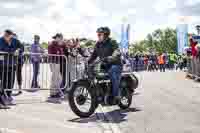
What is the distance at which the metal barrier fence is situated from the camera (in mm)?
11414

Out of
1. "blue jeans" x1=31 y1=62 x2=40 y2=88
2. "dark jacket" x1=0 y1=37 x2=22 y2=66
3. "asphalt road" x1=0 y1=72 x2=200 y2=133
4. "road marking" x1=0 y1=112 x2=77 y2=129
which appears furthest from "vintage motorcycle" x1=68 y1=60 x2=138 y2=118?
"blue jeans" x1=31 y1=62 x2=40 y2=88

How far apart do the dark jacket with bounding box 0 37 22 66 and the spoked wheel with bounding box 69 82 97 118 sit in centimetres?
328

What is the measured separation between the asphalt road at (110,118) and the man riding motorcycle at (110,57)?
24.3 inches

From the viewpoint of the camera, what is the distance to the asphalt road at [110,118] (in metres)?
7.64

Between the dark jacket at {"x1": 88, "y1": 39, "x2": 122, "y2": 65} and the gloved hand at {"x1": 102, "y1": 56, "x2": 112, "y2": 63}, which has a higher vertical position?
the dark jacket at {"x1": 88, "y1": 39, "x2": 122, "y2": 65}

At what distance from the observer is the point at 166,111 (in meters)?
9.81

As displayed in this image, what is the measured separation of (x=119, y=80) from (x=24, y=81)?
4.81 m

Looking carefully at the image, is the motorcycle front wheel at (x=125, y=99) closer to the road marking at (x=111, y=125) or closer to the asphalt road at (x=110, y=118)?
the asphalt road at (x=110, y=118)

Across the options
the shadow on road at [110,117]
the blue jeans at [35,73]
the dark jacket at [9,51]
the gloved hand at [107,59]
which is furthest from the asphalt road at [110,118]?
the gloved hand at [107,59]

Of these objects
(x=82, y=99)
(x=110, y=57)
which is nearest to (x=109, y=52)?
(x=110, y=57)

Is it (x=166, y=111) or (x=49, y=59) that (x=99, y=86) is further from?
(x=49, y=59)

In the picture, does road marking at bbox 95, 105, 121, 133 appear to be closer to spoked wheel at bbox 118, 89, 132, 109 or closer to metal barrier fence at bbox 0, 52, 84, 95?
spoked wheel at bbox 118, 89, 132, 109

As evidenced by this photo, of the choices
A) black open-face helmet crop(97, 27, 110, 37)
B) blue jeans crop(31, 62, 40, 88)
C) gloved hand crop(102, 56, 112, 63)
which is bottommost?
blue jeans crop(31, 62, 40, 88)

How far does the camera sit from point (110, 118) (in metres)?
8.94
